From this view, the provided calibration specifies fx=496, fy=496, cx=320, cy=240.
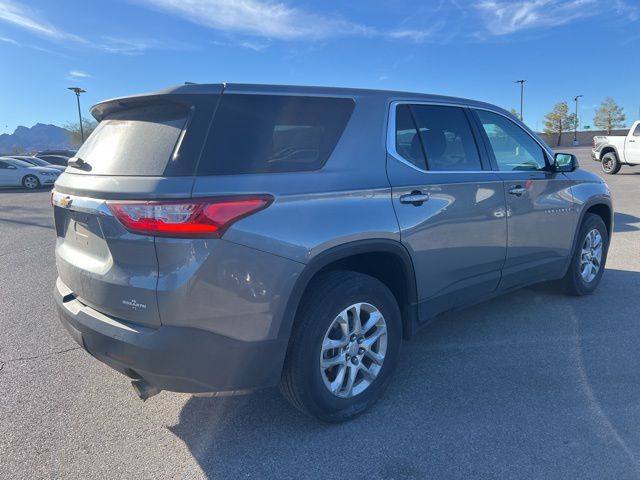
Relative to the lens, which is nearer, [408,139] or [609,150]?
[408,139]

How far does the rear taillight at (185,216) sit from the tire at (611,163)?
2073 centimetres

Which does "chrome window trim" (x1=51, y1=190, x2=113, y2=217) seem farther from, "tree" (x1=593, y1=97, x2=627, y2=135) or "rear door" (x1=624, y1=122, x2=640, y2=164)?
"tree" (x1=593, y1=97, x2=627, y2=135)

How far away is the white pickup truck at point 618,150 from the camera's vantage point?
18094 mm

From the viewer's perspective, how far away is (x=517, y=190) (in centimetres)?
391

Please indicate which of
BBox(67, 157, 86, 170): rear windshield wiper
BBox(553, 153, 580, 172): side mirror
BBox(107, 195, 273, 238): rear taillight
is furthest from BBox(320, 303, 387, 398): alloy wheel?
BBox(553, 153, 580, 172): side mirror

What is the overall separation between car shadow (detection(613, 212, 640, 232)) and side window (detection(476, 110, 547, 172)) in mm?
5176

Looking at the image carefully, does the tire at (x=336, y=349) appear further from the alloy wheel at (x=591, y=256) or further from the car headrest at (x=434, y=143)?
the alloy wheel at (x=591, y=256)

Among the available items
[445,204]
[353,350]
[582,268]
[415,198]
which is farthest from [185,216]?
[582,268]

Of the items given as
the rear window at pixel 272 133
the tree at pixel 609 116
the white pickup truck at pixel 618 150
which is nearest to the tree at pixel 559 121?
the tree at pixel 609 116

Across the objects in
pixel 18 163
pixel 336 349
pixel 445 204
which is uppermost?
pixel 18 163

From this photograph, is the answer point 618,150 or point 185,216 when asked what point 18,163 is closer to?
point 185,216

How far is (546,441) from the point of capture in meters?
2.65

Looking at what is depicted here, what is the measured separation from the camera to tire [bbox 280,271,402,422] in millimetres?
2627

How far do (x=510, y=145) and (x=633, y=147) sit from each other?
679 inches
